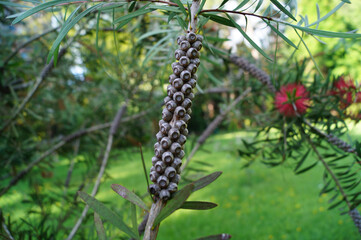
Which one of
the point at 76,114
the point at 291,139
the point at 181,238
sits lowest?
the point at 181,238

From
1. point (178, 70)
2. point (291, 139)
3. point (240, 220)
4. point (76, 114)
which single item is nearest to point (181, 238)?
point (240, 220)

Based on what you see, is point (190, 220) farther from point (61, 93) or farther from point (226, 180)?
point (61, 93)

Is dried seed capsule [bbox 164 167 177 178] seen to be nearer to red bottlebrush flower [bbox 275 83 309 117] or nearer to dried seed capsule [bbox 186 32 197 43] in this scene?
dried seed capsule [bbox 186 32 197 43]

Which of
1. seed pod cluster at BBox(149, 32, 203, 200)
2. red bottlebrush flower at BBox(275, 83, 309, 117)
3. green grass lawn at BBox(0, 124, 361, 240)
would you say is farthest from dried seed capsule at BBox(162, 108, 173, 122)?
green grass lawn at BBox(0, 124, 361, 240)

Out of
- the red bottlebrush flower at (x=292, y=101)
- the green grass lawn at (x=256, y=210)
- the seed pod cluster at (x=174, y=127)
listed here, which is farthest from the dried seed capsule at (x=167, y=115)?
the green grass lawn at (x=256, y=210)

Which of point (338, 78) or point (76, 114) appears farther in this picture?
point (76, 114)

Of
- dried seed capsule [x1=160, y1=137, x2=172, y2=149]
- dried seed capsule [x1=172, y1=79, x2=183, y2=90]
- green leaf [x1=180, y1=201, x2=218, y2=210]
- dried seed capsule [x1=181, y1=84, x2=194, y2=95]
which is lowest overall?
green leaf [x1=180, y1=201, x2=218, y2=210]

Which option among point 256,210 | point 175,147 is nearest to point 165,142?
point 175,147

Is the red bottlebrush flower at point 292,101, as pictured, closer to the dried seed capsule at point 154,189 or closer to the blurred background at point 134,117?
the blurred background at point 134,117
